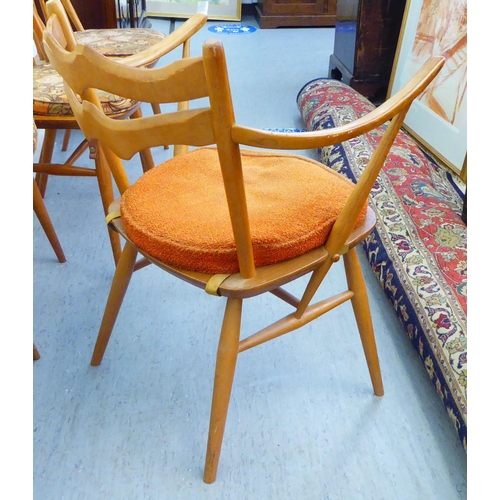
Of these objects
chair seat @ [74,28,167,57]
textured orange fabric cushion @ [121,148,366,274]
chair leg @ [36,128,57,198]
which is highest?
chair seat @ [74,28,167,57]

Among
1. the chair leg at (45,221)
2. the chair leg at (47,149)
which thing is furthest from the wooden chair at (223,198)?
the chair leg at (47,149)

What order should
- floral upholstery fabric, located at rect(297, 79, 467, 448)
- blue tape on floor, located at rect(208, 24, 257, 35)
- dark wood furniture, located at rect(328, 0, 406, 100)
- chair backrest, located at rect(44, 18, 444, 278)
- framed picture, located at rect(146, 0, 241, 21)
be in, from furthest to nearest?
framed picture, located at rect(146, 0, 241, 21), blue tape on floor, located at rect(208, 24, 257, 35), dark wood furniture, located at rect(328, 0, 406, 100), floral upholstery fabric, located at rect(297, 79, 467, 448), chair backrest, located at rect(44, 18, 444, 278)

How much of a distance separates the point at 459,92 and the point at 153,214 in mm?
1506

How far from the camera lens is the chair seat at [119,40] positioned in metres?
1.72

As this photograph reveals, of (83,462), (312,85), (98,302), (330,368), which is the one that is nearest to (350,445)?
(330,368)

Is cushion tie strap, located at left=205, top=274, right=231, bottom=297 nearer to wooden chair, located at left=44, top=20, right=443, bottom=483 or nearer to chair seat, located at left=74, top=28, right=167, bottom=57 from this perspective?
wooden chair, located at left=44, top=20, right=443, bottom=483

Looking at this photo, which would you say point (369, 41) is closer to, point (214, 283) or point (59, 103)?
point (59, 103)

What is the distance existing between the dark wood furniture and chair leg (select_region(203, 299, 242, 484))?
2.04 m

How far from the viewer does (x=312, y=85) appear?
2.45 m

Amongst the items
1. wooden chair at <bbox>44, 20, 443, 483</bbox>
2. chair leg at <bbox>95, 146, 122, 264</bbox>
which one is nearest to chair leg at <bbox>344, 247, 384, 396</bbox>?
wooden chair at <bbox>44, 20, 443, 483</bbox>

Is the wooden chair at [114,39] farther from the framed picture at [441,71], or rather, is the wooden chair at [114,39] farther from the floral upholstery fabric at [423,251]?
the framed picture at [441,71]

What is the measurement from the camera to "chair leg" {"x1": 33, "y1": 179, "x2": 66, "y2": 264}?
137cm

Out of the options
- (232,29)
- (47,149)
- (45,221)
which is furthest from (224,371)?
(232,29)

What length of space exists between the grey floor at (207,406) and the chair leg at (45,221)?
5cm
